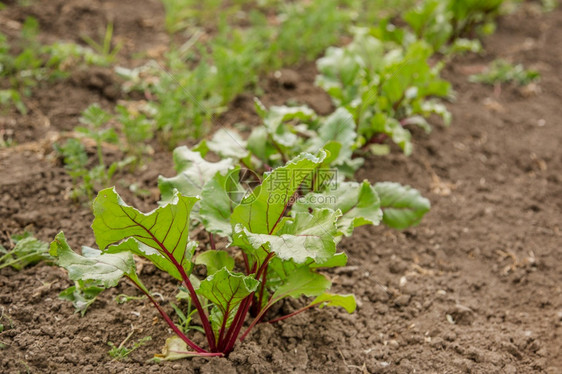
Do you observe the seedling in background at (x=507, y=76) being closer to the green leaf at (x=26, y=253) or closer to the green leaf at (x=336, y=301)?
the green leaf at (x=336, y=301)

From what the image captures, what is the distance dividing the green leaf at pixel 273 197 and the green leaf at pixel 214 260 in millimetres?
A: 244

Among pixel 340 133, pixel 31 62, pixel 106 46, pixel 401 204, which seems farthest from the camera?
pixel 106 46

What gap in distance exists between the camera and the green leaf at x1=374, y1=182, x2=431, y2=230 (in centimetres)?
259

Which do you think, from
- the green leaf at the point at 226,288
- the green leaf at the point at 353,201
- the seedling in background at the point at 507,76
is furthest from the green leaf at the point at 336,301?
→ the seedling in background at the point at 507,76

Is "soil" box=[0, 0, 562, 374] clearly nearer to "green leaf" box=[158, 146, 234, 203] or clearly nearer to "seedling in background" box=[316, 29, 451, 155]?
"seedling in background" box=[316, 29, 451, 155]

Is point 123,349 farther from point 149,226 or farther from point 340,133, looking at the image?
point 340,133

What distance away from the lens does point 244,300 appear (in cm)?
209

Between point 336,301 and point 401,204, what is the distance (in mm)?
637

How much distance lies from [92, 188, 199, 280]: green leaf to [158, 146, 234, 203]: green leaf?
0.34 metres

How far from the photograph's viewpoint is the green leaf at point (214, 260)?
7.14ft

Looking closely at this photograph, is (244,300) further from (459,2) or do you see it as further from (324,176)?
(459,2)

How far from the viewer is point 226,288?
1.88 meters

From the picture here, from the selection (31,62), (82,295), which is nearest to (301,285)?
(82,295)

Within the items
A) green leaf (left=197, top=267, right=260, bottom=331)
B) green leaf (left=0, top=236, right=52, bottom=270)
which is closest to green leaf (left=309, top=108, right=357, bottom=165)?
green leaf (left=197, top=267, right=260, bottom=331)
